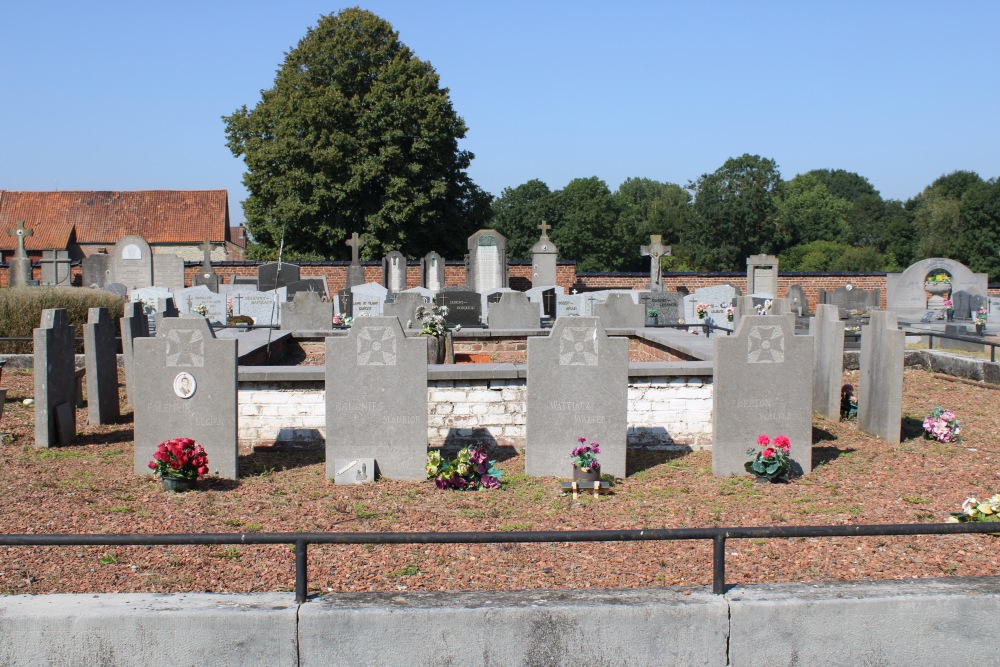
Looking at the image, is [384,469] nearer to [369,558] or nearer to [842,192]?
[369,558]

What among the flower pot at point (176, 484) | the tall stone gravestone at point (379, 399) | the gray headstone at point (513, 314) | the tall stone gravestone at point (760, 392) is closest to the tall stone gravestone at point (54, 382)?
the flower pot at point (176, 484)

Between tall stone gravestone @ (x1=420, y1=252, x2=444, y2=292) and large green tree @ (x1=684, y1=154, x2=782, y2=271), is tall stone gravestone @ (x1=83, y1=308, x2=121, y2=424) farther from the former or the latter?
large green tree @ (x1=684, y1=154, x2=782, y2=271)

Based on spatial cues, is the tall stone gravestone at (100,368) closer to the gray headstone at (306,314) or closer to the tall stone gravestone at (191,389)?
the tall stone gravestone at (191,389)

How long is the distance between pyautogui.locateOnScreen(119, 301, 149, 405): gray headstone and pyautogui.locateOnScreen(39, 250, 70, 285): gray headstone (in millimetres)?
20227

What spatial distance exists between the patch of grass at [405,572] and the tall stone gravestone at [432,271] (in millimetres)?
26226

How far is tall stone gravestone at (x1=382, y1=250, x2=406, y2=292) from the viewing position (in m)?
31.4

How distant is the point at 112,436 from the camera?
9.24m

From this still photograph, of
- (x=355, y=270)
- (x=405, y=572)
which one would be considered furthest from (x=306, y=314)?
(x=355, y=270)

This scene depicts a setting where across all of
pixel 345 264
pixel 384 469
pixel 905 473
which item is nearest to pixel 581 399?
pixel 384 469

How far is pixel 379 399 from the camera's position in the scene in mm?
7480

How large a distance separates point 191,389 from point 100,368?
2898 mm

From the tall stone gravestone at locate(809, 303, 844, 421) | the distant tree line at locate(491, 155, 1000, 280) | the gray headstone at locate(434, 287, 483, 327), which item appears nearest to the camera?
the tall stone gravestone at locate(809, 303, 844, 421)

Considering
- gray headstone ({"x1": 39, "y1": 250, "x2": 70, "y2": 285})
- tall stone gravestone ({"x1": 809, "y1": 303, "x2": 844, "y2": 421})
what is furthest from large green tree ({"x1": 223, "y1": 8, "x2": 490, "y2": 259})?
tall stone gravestone ({"x1": 809, "y1": 303, "x2": 844, "y2": 421})

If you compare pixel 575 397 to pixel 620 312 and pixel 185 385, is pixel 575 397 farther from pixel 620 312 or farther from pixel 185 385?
pixel 620 312
